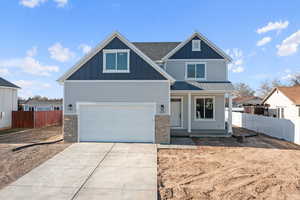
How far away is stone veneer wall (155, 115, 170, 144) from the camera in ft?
35.4

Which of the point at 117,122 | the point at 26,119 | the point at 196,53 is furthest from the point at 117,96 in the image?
the point at 26,119

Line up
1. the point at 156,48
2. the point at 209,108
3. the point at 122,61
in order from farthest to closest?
the point at 156,48
the point at 209,108
the point at 122,61

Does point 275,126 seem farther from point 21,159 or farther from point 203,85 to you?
point 21,159

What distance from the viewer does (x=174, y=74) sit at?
14461 mm

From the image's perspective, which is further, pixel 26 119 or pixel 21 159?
pixel 26 119

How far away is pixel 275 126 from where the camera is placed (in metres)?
13.3

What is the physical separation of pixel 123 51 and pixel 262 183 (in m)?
9.29

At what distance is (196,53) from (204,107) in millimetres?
4297

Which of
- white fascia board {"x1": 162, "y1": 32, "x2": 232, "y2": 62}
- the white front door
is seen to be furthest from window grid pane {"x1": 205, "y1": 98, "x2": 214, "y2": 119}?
white fascia board {"x1": 162, "y1": 32, "x2": 232, "y2": 62}

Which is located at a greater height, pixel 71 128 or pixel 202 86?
pixel 202 86

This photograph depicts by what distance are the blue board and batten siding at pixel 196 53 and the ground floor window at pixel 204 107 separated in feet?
10.9

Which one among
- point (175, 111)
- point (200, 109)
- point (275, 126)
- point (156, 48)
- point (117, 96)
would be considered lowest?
point (275, 126)

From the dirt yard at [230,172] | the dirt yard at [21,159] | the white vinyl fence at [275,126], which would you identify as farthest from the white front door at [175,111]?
the dirt yard at [21,159]

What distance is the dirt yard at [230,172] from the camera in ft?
16.4
